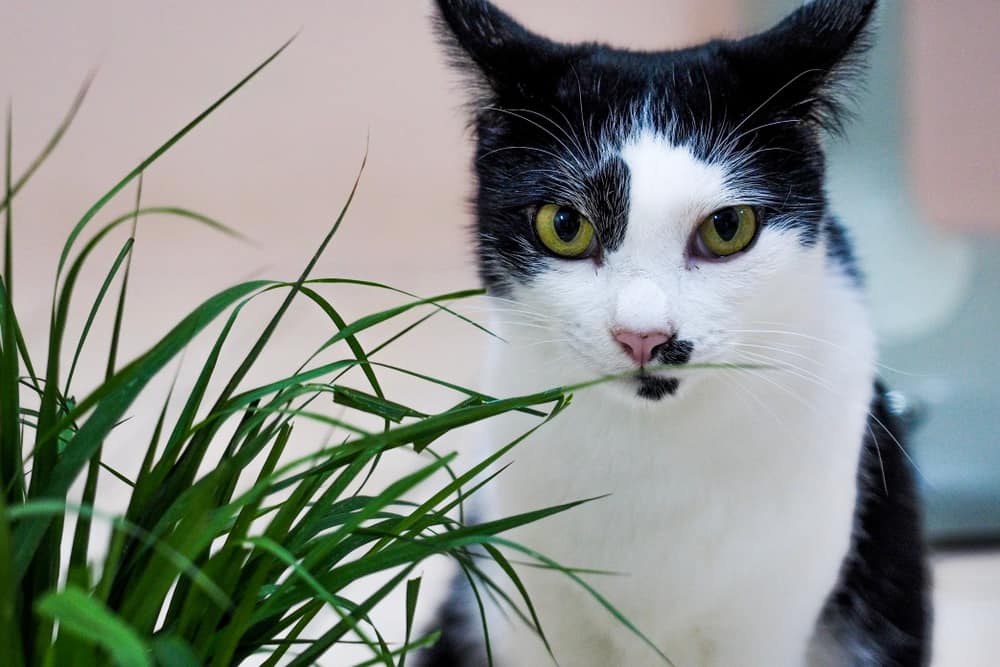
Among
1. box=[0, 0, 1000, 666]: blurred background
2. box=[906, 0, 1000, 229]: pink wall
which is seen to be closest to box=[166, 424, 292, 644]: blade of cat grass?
box=[0, 0, 1000, 666]: blurred background

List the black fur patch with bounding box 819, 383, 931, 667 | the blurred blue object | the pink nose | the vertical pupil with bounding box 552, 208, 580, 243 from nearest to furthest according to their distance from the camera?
the pink nose
the vertical pupil with bounding box 552, 208, 580, 243
the black fur patch with bounding box 819, 383, 931, 667
the blurred blue object

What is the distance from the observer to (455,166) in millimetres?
2078

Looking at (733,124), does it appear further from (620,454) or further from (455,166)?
(455,166)

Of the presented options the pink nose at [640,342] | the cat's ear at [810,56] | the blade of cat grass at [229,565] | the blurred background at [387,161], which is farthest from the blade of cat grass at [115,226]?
the blurred background at [387,161]

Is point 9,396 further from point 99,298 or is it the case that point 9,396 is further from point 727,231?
point 727,231

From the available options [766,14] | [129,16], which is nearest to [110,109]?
[129,16]

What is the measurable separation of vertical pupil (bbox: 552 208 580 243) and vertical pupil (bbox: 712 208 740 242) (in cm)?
12

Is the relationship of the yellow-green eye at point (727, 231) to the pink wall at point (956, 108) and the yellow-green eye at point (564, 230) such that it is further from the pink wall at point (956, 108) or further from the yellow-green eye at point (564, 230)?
the pink wall at point (956, 108)

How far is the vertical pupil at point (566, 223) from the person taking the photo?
85cm

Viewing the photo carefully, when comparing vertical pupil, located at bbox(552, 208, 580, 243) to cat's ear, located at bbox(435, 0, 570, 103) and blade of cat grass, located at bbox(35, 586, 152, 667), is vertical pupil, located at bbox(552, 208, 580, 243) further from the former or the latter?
blade of cat grass, located at bbox(35, 586, 152, 667)

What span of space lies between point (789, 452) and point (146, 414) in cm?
115

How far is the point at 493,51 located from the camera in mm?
874

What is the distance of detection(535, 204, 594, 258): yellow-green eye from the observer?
33.3 inches

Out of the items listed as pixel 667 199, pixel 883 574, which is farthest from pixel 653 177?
pixel 883 574
